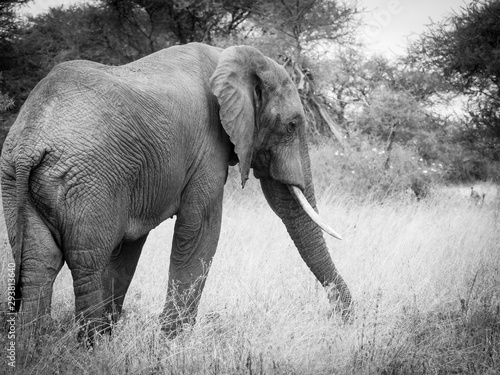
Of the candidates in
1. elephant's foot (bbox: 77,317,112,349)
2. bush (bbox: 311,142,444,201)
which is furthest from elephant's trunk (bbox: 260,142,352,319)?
Answer: bush (bbox: 311,142,444,201)

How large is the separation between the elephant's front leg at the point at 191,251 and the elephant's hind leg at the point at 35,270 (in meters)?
1.11

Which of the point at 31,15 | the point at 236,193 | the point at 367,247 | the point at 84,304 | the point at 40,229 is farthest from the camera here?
the point at 31,15

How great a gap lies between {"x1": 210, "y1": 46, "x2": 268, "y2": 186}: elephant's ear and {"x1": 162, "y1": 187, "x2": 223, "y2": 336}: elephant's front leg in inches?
16.4

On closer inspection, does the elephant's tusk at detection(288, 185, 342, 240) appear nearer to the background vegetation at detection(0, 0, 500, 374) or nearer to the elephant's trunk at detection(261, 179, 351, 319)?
the elephant's trunk at detection(261, 179, 351, 319)

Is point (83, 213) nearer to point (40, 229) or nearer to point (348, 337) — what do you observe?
point (40, 229)

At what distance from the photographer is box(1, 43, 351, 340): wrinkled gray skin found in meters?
3.30

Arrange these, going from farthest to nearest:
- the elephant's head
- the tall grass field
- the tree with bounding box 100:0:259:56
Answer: the tree with bounding box 100:0:259:56 → the elephant's head → the tall grass field

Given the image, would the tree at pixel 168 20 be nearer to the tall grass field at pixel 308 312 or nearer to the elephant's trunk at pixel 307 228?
the tall grass field at pixel 308 312

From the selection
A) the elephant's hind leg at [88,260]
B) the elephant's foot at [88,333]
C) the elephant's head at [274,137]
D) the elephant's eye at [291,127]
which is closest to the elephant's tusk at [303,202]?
the elephant's head at [274,137]

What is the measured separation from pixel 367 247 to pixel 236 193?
4.89m

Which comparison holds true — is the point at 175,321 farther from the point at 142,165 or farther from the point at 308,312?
the point at 308,312

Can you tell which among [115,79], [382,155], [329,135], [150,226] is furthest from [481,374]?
[329,135]

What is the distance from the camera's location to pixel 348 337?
4.29 meters

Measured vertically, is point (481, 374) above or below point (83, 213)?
below
